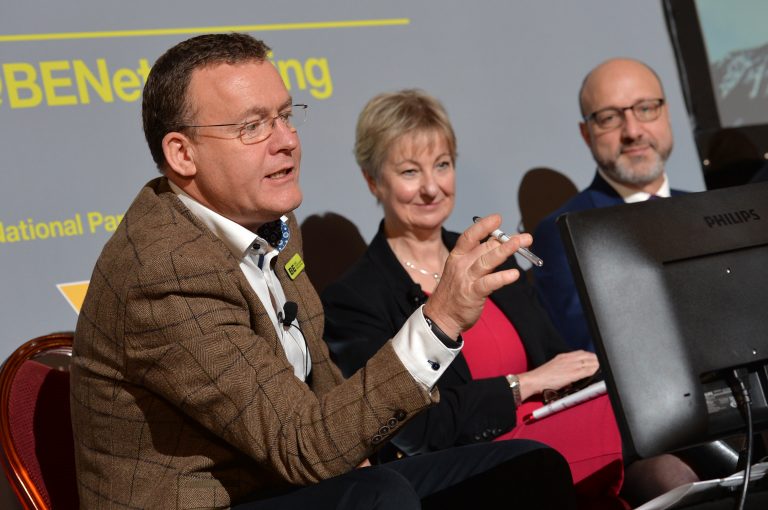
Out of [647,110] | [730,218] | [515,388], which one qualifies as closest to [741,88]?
[647,110]

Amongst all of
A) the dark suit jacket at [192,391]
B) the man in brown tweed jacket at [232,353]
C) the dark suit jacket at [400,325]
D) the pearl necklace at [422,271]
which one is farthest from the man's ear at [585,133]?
the dark suit jacket at [192,391]

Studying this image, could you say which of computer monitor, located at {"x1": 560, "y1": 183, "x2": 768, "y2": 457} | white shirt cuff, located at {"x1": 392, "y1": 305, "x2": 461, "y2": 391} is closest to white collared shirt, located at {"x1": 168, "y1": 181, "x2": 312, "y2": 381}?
white shirt cuff, located at {"x1": 392, "y1": 305, "x2": 461, "y2": 391}

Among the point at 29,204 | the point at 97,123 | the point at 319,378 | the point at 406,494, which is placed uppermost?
the point at 97,123

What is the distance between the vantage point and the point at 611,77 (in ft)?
11.3

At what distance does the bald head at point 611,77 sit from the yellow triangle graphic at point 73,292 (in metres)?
1.85

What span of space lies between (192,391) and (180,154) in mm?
509

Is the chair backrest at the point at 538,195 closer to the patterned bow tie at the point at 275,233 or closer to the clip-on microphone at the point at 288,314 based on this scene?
the patterned bow tie at the point at 275,233

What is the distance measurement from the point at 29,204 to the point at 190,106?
0.99m

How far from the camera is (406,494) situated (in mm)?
1668

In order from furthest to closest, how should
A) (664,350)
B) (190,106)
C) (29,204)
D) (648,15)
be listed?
(648,15), (29,204), (190,106), (664,350)

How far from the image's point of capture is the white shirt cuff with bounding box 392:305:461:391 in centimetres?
166

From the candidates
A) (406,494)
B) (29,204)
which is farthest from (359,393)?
(29,204)

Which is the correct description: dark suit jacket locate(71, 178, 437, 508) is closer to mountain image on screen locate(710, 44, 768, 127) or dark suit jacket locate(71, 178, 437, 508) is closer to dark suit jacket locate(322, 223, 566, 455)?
dark suit jacket locate(322, 223, 566, 455)

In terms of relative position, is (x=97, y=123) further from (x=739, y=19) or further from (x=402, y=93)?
(x=739, y=19)
